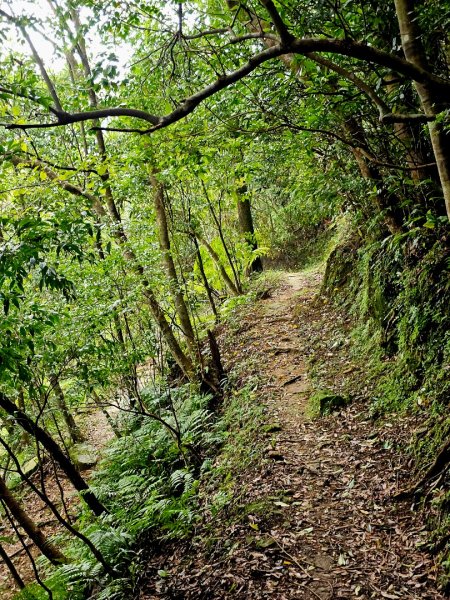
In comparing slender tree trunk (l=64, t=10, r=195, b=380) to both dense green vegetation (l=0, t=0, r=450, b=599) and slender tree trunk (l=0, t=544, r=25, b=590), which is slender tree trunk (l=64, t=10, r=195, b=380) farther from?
slender tree trunk (l=0, t=544, r=25, b=590)

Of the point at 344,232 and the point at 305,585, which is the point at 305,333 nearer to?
the point at 344,232

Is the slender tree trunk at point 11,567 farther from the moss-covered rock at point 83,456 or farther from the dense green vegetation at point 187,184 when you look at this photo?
the moss-covered rock at point 83,456

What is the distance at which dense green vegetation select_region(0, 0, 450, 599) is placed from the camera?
145 inches

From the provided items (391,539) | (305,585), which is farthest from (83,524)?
(391,539)

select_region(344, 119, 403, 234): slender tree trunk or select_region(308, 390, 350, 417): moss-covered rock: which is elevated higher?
select_region(344, 119, 403, 234): slender tree trunk

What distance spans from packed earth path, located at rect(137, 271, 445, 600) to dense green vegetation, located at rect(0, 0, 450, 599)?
1.17 feet

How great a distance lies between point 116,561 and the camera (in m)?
5.73

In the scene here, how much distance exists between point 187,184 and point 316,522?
8.65m

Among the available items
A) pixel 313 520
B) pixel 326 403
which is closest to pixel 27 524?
pixel 313 520

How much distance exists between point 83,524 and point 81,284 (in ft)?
14.8

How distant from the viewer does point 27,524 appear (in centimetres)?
734

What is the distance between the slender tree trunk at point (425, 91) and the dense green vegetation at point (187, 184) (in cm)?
2

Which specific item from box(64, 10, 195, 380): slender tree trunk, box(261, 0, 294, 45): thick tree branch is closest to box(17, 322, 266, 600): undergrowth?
box(64, 10, 195, 380): slender tree trunk

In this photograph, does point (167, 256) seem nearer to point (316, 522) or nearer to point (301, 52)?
point (316, 522)
